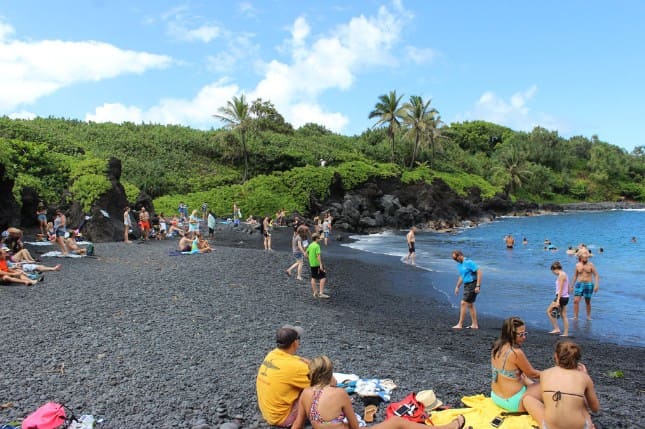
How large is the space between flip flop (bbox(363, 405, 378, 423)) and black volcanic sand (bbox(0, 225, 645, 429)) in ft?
1.14

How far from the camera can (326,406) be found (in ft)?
15.4

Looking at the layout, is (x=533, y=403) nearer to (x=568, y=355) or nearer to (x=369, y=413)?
(x=568, y=355)

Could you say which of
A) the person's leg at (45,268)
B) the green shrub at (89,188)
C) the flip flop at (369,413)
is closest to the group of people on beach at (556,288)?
the flip flop at (369,413)

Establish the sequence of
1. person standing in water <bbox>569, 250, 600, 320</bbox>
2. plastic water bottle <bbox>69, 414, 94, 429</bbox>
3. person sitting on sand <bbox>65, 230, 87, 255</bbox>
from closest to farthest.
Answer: plastic water bottle <bbox>69, 414, 94, 429</bbox>
person standing in water <bbox>569, 250, 600, 320</bbox>
person sitting on sand <bbox>65, 230, 87, 255</bbox>

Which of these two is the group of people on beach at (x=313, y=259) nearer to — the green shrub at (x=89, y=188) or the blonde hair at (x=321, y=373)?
the blonde hair at (x=321, y=373)

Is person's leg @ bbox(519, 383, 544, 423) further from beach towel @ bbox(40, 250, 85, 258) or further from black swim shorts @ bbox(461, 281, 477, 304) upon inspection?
beach towel @ bbox(40, 250, 85, 258)

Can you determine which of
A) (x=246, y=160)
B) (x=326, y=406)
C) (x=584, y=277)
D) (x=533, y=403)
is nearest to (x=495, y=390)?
(x=533, y=403)

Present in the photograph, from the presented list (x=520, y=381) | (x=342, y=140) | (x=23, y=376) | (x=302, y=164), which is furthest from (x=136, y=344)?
(x=342, y=140)

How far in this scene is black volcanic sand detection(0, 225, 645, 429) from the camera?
20.1 ft

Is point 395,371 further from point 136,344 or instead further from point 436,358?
point 136,344

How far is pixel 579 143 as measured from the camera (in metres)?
103

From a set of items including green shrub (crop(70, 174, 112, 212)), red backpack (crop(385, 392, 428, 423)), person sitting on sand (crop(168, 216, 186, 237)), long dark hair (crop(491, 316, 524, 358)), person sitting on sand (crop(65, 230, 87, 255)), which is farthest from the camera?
person sitting on sand (crop(168, 216, 186, 237))

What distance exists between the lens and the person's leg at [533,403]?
513cm

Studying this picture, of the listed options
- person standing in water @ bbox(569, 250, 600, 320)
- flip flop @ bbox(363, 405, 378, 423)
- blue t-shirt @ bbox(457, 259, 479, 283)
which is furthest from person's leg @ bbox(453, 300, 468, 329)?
flip flop @ bbox(363, 405, 378, 423)
